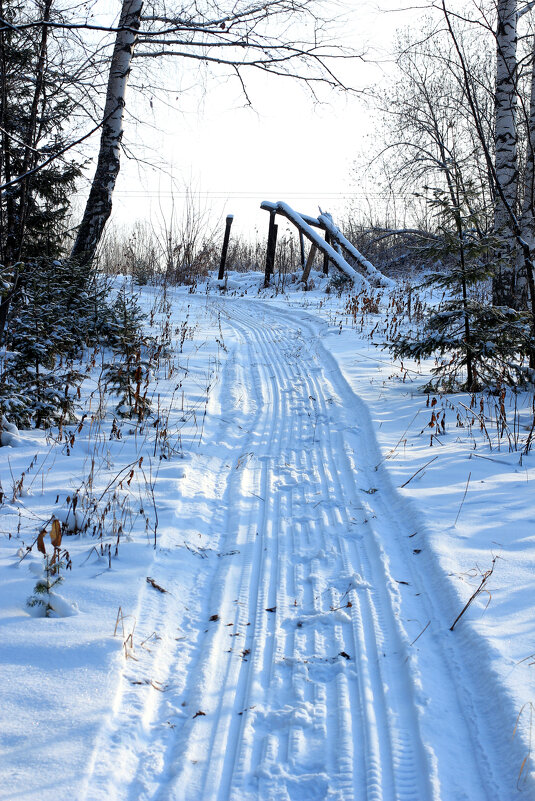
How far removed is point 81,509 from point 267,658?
166 centimetres

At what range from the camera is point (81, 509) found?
136 inches

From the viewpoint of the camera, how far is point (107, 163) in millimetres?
8070

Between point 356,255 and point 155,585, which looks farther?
point 356,255

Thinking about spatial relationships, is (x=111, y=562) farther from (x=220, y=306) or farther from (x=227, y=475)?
(x=220, y=306)

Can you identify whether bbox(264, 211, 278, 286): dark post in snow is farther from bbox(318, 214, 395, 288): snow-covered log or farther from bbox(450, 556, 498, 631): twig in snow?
bbox(450, 556, 498, 631): twig in snow

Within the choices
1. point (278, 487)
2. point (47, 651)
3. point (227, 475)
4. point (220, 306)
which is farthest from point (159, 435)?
point (220, 306)

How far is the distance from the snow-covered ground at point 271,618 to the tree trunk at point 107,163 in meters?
3.95

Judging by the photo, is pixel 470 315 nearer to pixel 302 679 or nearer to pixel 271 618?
pixel 271 618

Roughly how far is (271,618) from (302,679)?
42 cm

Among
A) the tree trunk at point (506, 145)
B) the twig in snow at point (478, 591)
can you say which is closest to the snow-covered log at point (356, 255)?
the tree trunk at point (506, 145)

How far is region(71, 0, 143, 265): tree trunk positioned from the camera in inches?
310

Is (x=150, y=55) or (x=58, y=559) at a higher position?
(x=150, y=55)

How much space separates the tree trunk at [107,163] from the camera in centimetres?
788

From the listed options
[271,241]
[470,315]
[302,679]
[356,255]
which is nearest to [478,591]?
[302,679]
